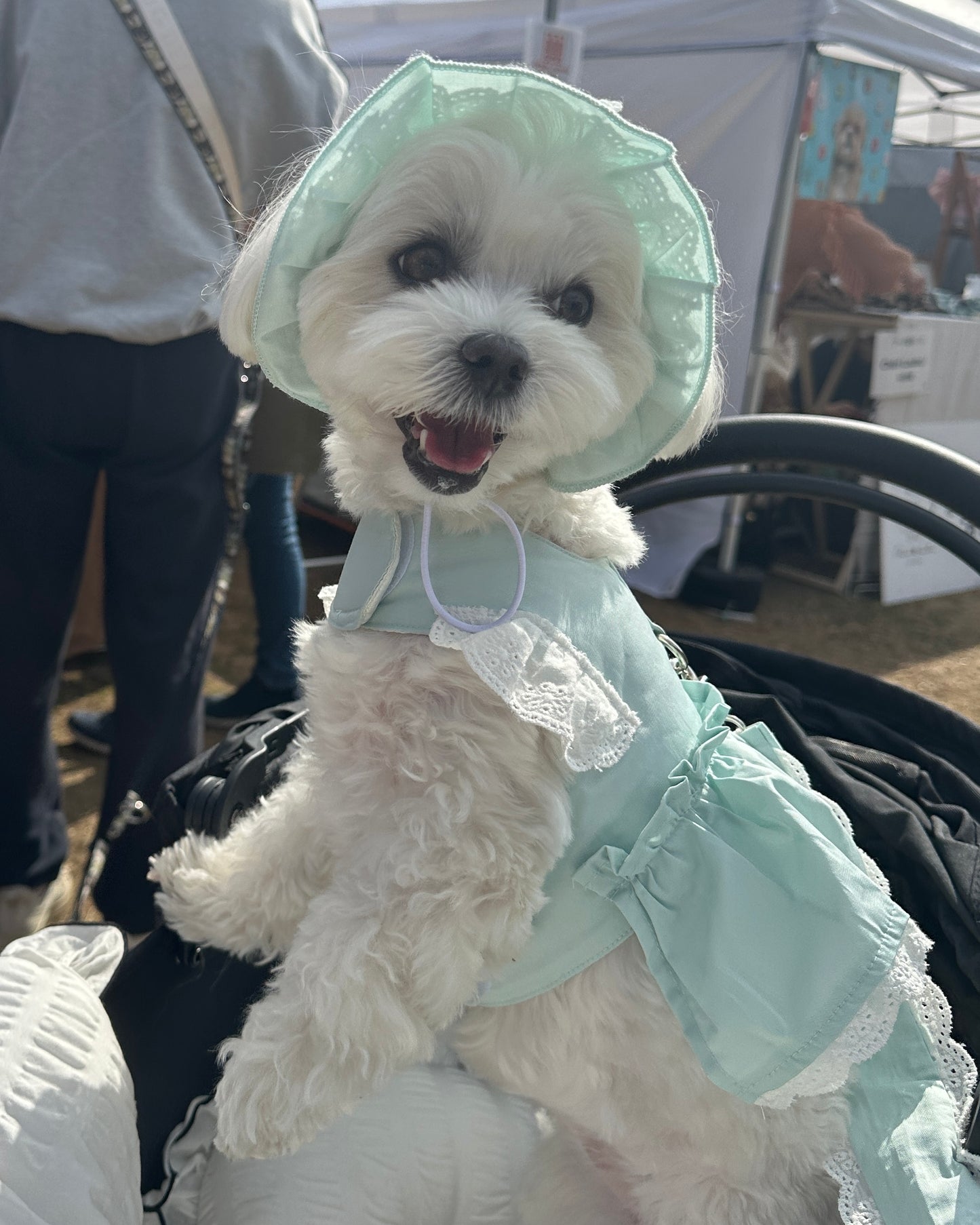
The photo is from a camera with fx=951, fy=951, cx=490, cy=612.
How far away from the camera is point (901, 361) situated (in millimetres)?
5191

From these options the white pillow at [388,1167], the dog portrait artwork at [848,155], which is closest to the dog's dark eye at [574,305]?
the white pillow at [388,1167]

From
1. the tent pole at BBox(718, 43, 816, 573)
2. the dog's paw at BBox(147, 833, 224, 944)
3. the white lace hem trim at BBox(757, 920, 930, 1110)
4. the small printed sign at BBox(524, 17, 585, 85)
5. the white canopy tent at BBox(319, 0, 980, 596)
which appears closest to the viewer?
the white lace hem trim at BBox(757, 920, 930, 1110)

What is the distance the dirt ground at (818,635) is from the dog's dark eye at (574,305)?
8.47ft

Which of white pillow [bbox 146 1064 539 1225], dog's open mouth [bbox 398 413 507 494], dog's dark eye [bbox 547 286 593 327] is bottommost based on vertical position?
white pillow [bbox 146 1064 539 1225]

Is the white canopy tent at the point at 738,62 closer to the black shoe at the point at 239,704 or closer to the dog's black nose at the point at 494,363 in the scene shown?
the black shoe at the point at 239,704

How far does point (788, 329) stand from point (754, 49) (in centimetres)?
151

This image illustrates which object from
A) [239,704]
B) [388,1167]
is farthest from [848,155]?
[388,1167]

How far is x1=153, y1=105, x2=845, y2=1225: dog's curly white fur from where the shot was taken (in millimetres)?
1052

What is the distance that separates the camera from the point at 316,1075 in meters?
1.04

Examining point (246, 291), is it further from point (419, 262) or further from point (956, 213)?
point (956, 213)

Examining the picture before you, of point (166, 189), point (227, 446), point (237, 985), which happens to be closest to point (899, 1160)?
point (237, 985)

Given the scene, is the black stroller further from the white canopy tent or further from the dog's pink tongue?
the white canopy tent

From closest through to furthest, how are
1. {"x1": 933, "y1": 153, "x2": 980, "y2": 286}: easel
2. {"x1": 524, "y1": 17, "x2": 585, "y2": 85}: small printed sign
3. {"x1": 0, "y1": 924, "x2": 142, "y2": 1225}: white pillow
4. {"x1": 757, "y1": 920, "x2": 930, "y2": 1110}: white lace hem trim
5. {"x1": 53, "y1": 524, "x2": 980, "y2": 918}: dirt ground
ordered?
{"x1": 0, "y1": 924, "x2": 142, "y2": 1225}: white pillow, {"x1": 757, "y1": 920, "x2": 930, "y2": 1110}: white lace hem trim, {"x1": 524, "y1": 17, "x2": 585, "y2": 85}: small printed sign, {"x1": 53, "y1": 524, "x2": 980, "y2": 918}: dirt ground, {"x1": 933, "y1": 153, "x2": 980, "y2": 286}: easel

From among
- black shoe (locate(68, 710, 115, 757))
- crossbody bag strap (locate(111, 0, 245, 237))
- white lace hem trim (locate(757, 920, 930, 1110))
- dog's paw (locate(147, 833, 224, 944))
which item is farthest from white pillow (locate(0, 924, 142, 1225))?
black shoe (locate(68, 710, 115, 757))
